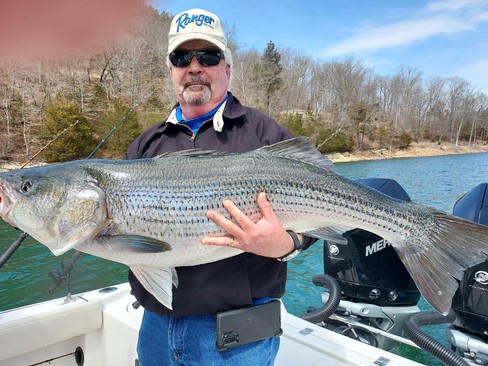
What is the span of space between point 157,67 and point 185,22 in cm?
6227

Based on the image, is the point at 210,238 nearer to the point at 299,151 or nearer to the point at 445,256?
the point at 299,151

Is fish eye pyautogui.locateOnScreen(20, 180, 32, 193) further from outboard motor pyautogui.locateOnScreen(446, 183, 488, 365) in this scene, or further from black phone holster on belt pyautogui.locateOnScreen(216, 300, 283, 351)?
outboard motor pyautogui.locateOnScreen(446, 183, 488, 365)

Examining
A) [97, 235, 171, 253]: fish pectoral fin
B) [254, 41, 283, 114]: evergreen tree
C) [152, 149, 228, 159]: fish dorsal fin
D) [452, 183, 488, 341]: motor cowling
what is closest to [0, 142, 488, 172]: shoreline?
[254, 41, 283, 114]: evergreen tree

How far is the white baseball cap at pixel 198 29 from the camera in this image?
7.45ft

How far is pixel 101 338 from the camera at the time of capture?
3.48 metres

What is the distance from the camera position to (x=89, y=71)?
182 feet

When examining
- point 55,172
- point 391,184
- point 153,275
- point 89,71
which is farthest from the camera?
point 89,71

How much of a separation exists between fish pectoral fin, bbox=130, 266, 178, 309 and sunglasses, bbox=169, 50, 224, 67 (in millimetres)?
1217

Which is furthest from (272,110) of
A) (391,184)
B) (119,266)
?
(391,184)

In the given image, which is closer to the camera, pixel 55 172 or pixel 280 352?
pixel 55 172

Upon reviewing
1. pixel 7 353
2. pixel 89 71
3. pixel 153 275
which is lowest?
pixel 7 353

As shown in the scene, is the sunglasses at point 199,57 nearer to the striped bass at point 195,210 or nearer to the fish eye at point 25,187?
the striped bass at point 195,210

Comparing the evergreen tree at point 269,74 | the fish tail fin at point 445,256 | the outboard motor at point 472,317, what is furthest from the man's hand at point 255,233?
the evergreen tree at point 269,74

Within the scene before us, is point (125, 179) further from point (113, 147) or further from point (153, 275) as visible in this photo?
point (113, 147)
